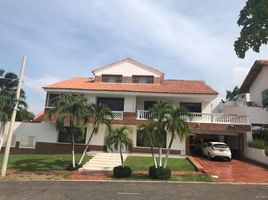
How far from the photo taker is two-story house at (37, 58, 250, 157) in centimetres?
2634

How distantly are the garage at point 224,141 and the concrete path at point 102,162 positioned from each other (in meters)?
7.44

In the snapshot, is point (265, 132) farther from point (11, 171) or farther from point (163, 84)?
point (11, 171)

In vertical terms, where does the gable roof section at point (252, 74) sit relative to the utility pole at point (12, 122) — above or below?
above

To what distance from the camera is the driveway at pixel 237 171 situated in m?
17.6

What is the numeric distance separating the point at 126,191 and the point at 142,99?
17.0m

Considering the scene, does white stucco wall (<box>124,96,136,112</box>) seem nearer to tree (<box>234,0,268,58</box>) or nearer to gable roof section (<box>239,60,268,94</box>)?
gable roof section (<box>239,60,268,94</box>)

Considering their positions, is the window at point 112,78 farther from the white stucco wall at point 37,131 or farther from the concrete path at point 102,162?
the concrete path at point 102,162

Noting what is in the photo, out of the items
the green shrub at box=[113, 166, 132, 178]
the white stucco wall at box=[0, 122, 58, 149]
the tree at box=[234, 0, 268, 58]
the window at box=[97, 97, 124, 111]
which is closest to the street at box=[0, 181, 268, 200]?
the green shrub at box=[113, 166, 132, 178]

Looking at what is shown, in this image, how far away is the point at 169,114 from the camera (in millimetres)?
18328

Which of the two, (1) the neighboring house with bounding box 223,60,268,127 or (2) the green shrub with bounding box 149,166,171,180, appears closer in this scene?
(2) the green shrub with bounding box 149,166,171,180

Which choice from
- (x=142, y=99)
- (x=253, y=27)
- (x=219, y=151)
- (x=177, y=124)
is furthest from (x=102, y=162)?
(x=253, y=27)

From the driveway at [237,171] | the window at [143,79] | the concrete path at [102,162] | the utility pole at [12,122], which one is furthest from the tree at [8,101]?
the driveway at [237,171]

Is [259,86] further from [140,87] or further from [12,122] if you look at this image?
[12,122]

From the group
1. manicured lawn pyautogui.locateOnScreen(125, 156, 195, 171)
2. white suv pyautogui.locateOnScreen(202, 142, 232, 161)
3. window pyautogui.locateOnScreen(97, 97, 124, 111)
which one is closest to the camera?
manicured lawn pyautogui.locateOnScreen(125, 156, 195, 171)
